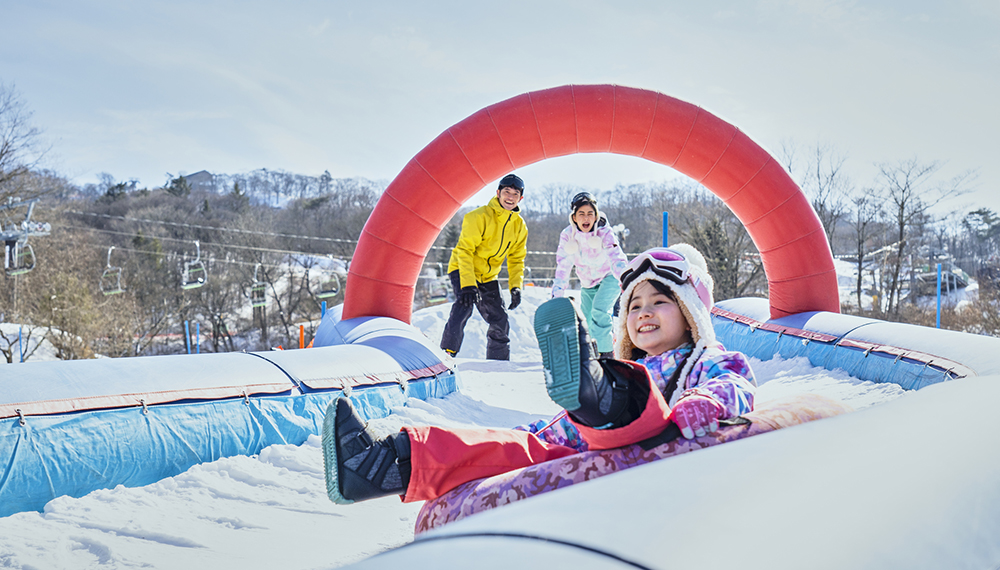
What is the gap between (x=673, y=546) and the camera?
51 cm

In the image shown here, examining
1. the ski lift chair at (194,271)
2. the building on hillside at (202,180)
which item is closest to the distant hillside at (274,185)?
the building on hillside at (202,180)

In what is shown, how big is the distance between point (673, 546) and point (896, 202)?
21112mm

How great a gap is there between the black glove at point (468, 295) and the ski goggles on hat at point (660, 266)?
307 centimetres

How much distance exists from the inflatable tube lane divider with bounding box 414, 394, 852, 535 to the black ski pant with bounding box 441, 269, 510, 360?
3682 millimetres

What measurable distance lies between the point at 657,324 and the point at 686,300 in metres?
0.12

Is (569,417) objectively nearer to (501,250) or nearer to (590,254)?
(590,254)

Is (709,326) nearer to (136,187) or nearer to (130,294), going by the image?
(130,294)

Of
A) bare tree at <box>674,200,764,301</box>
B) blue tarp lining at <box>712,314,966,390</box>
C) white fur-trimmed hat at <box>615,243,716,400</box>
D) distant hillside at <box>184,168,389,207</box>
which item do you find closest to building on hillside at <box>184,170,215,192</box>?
distant hillside at <box>184,168,389,207</box>

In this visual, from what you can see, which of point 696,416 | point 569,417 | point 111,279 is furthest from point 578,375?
point 111,279

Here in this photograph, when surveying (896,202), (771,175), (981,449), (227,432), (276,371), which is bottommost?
(227,432)

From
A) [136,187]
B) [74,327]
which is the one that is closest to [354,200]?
[136,187]

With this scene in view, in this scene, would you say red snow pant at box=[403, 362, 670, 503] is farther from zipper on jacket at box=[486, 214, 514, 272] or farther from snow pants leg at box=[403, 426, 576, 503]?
zipper on jacket at box=[486, 214, 514, 272]

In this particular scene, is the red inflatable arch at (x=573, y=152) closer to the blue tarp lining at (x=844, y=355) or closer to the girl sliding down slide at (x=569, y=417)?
the blue tarp lining at (x=844, y=355)

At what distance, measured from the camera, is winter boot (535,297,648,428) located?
111 centimetres
